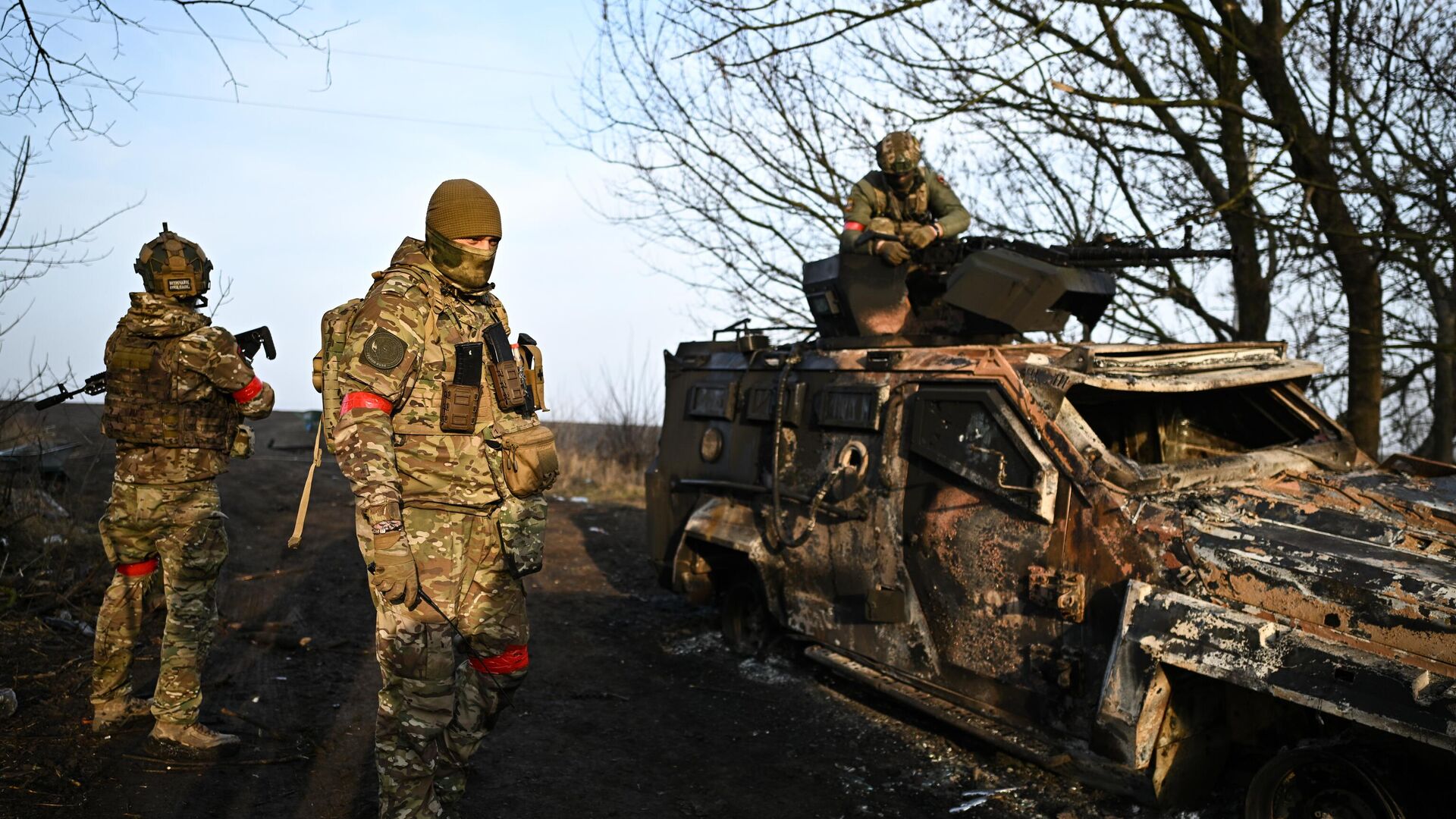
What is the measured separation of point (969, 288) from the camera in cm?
559

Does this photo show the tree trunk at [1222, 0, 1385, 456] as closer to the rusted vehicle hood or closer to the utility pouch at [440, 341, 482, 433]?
the rusted vehicle hood

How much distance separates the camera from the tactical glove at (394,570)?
10.9ft

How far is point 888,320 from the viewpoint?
6.06 meters

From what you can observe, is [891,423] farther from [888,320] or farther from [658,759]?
[658,759]

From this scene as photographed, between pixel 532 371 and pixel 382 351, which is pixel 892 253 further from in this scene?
pixel 382 351

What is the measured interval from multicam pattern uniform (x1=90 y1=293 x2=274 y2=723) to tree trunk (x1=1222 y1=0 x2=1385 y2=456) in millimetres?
6883

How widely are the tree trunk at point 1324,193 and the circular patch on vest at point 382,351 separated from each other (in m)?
6.44

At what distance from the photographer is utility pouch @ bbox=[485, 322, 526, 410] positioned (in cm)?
371

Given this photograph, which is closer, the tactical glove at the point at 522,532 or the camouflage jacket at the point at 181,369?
the tactical glove at the point at 522,532

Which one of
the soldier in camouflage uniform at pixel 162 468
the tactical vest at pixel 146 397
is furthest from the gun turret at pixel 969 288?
the tactical vest at pixel 146 397

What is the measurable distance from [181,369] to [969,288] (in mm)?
3725

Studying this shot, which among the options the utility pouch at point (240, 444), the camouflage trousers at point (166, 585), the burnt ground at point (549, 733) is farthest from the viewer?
the utility pouch at point (240, 444)

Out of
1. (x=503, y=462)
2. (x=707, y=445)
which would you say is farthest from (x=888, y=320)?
(x=503, y=462)

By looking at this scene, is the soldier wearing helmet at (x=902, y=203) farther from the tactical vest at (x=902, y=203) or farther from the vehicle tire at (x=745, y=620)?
the vehicle tire at (x=745, y=620)
